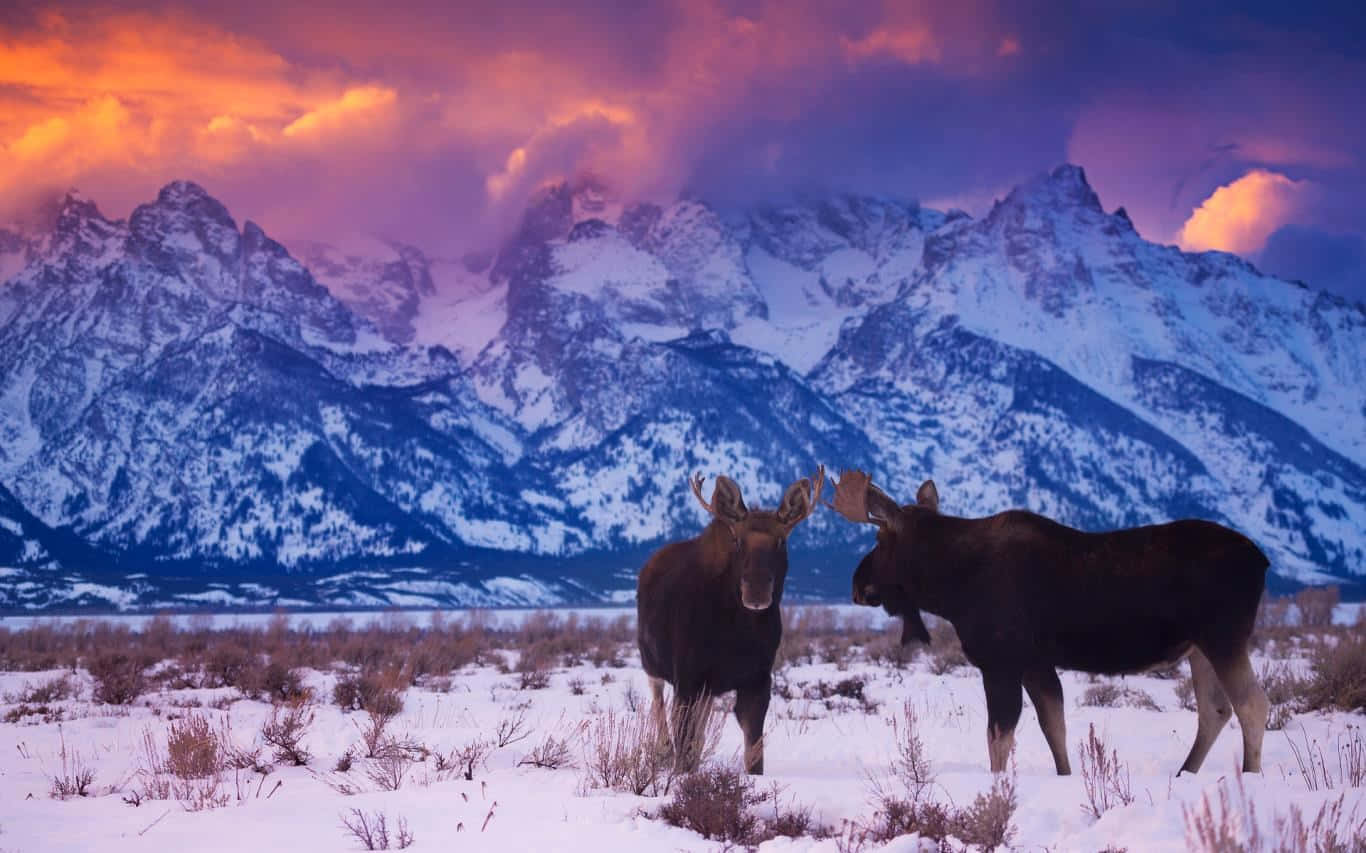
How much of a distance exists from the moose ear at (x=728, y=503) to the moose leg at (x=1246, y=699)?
152 inches

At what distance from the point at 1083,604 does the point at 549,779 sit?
4.50m

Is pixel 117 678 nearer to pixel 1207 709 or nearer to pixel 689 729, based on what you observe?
pixel 689 729

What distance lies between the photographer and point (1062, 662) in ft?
33.3

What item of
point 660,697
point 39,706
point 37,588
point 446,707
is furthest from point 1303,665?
point 37,588

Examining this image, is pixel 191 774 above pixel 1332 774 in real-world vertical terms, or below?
below

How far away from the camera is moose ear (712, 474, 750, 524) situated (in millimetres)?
10555

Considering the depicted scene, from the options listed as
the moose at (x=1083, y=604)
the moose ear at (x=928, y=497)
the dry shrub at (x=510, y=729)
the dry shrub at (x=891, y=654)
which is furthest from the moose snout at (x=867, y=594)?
the dry shrub at (x=891, y=654)

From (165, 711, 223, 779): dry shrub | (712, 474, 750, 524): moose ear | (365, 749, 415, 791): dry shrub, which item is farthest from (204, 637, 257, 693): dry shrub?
(712, 474, 750, 524): moose ear

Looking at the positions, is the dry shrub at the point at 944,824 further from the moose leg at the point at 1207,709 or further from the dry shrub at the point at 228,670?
the dry shrub at the point at 228,670

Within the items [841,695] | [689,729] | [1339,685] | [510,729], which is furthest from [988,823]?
[841,695]

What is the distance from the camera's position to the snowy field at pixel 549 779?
7832 mm

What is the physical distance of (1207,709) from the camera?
10242 mm

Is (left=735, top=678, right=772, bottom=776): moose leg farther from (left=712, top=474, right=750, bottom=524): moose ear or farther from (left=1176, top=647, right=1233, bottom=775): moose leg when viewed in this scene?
(left=1176, top=647, right=1233, bottom=775): moose leg

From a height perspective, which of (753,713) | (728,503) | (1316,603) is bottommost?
(753,713)
